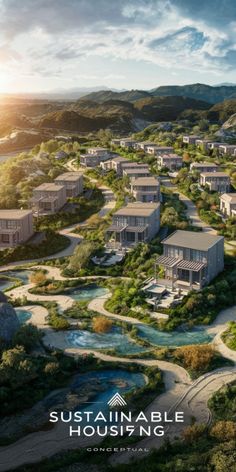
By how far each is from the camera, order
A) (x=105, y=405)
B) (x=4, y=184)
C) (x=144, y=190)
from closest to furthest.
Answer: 1. (x=105, y=405)
2. (x=144, y=190)
3. (x=4, y=184)

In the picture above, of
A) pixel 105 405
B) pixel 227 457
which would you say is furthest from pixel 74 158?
pixel 227 457

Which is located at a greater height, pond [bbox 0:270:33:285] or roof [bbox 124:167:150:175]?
roof [bbox 124:167:150:175]

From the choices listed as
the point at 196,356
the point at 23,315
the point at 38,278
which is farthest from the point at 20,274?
the point at 196,356

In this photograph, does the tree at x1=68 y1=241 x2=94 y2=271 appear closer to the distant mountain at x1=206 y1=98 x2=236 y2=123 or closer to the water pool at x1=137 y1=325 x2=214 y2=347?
the water pool at x1=137 y1=325 x2=214 y2=347

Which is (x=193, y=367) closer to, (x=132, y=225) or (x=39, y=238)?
(x=132, y=225)

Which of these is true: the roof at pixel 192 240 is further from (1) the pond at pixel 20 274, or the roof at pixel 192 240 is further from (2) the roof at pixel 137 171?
(2) the roof at pixel 137 171

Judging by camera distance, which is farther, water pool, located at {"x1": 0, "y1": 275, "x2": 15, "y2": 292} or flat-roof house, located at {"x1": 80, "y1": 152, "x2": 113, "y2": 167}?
flat-roof house, located at {"x1": 80, "y1": 152, "x2": 113, "y2": 167}

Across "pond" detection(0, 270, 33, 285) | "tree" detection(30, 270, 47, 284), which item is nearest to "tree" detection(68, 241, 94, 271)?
"tree" detection(30, 270, 47, 284)
